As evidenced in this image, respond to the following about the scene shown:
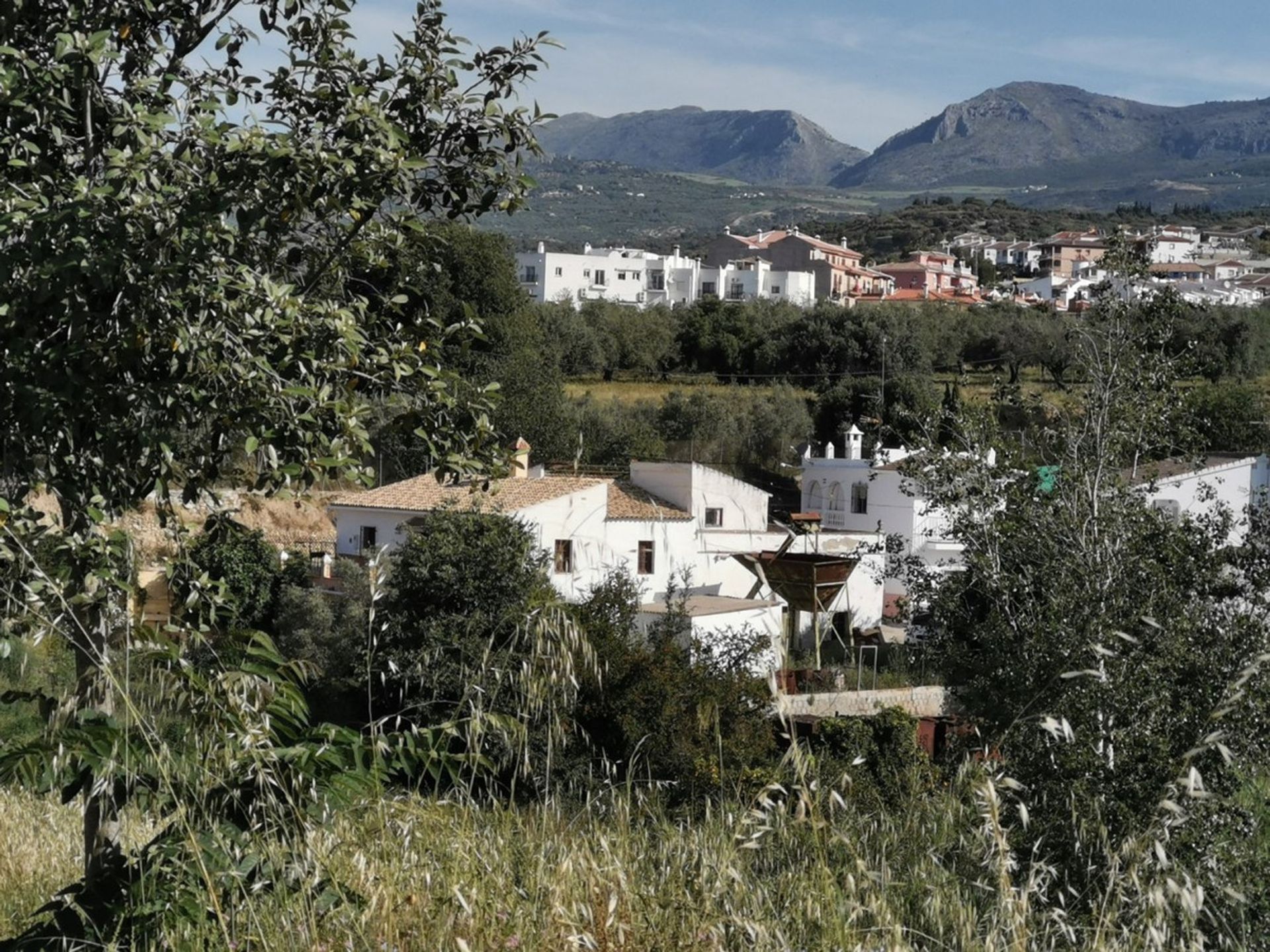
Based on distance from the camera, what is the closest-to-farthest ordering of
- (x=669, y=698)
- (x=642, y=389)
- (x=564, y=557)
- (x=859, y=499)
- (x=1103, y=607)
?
(x=1103, y=607) < (x=669, y=698) < (x=564, y=557) < (x=859, y=499) < (x=642, y=389)

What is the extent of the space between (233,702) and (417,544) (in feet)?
58.7

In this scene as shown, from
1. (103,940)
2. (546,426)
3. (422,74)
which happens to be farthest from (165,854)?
(546,426)

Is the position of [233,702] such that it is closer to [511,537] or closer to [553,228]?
[511,537]

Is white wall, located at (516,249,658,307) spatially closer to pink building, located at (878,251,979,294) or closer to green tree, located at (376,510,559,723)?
pink building, located at (878,251,979,294)

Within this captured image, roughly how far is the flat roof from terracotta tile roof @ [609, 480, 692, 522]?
299 centimetres

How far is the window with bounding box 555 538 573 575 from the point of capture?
25.6 m

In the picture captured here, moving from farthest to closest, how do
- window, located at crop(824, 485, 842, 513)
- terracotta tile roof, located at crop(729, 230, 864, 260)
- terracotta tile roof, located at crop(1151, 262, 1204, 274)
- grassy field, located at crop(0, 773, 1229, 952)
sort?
terracotta tile roof, located at crop(1151, 262, 1204, 274), terracotta tile roof, located at crop(729, 230, 864, 260), window, located at crop(824, 485, 842, 513), grassy field, located at crop(0, 773, 1229, 952)

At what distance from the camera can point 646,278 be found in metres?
88.8

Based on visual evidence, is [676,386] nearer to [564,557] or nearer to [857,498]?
[857,498]

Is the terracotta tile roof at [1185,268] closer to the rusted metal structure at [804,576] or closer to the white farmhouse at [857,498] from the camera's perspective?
the white farmhouse at [857,498]

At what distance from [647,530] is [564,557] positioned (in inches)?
101

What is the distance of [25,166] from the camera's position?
3111 mm

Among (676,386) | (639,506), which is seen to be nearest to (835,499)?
(639,506)

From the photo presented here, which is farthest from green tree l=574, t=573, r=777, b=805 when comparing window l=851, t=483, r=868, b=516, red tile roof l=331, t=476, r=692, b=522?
window l=851, t=483, r=868, b=516
